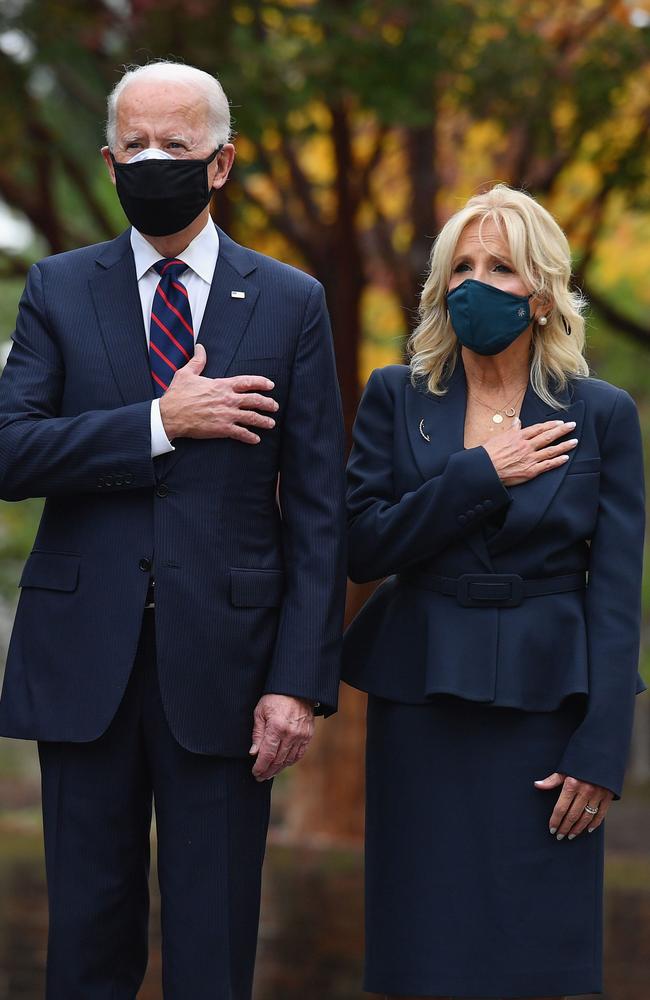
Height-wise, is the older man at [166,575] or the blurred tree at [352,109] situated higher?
the blurred tree at [352,109]

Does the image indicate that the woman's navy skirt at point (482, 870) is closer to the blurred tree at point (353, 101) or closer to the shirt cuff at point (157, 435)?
the shirt cuff at point (157, 435)

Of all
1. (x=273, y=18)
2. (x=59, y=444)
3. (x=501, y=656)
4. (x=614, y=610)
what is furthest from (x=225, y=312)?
(x=273, y=18)

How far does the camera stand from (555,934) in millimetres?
3584

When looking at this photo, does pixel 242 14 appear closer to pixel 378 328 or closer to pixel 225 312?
pixel 225 312

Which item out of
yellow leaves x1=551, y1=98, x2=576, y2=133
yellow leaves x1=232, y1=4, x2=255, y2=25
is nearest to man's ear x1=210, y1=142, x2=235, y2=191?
yellow leaves x1=232, y1=4, x2=255, y2=25

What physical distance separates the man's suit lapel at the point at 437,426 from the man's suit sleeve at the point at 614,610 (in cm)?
29

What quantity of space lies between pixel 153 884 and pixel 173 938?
15.2ft

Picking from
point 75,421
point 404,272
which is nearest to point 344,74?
point 404,272

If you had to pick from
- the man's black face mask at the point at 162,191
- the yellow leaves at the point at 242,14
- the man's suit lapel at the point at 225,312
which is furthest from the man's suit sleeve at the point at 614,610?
the yellow leaves at the point at 242,14

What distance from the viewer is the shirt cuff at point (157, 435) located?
3396 millimetres

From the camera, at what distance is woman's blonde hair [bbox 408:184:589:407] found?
12.1 feet

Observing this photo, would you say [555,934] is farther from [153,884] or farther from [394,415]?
[153,884]

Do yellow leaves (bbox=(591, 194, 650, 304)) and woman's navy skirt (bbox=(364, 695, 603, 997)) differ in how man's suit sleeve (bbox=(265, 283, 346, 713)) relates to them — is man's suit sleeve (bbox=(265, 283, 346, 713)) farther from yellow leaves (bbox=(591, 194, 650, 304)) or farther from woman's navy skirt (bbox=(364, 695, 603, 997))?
yellow leaves (bbox=(591, 194, 650, 304))

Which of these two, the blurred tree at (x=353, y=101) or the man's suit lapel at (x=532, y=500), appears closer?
the man's suit lapel at (x=532, y=500)
